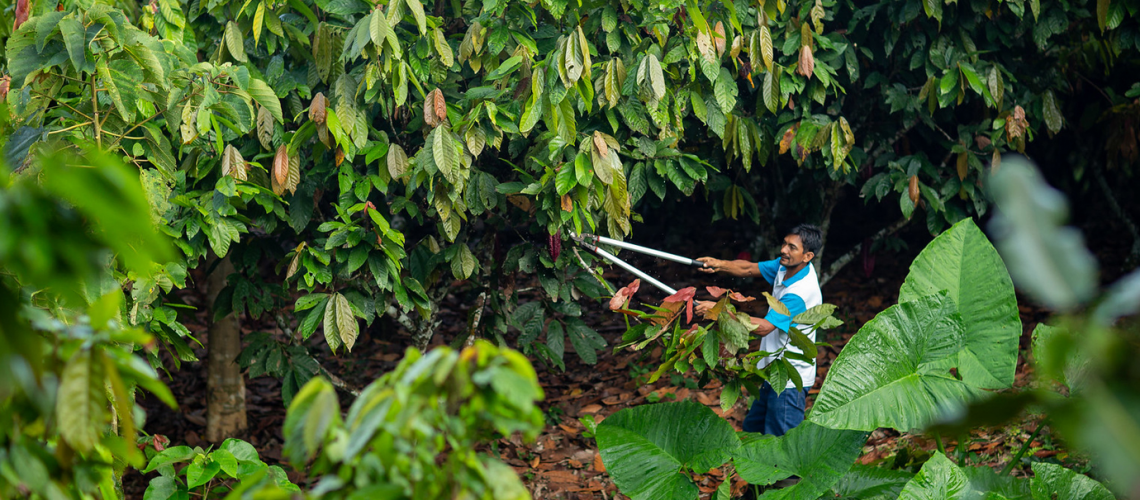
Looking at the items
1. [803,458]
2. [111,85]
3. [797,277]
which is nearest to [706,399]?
[797,277]

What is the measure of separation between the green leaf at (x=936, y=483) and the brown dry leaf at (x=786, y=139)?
1.71 meters

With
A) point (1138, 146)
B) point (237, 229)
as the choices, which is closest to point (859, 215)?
point (1138, 146)

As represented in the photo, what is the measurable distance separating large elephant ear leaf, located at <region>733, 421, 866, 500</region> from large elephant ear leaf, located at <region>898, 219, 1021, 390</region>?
452 mm

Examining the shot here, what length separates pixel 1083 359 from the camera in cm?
234

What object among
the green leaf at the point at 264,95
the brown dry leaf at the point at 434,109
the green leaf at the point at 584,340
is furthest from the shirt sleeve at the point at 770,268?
the green leaf at the point at 264,95

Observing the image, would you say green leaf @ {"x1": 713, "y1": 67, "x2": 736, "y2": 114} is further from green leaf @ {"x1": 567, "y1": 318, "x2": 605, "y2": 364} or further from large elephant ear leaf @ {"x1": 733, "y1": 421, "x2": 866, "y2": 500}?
large elephant ear leaf @ {"x1": 733, "y1": 421, "x2": 866, "y2": 500}

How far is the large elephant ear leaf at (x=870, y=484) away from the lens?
2516mm

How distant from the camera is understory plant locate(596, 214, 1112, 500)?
235cm

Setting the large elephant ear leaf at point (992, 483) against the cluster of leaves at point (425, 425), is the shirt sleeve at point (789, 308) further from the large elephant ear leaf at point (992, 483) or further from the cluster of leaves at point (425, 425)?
the cluster of leaves at point (425, 425)

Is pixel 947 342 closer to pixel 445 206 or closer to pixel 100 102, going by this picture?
pixel 445 206

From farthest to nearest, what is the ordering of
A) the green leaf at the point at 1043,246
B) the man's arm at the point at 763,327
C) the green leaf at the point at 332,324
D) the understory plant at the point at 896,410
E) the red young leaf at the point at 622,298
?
the man's arm at the point at 763,327, the green leaf at the point at 332,324, the red young leaf at the point at 622,298, the understory plant at the point at 896,410, the green leaf at the point at 1043,246

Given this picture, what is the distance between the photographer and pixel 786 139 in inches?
141

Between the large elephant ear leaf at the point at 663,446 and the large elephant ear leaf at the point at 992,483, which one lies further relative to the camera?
the large elephant ear leaf at the point at 663,446

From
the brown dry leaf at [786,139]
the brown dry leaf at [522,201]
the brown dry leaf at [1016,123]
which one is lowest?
the brown dry leaf at [522,201]
